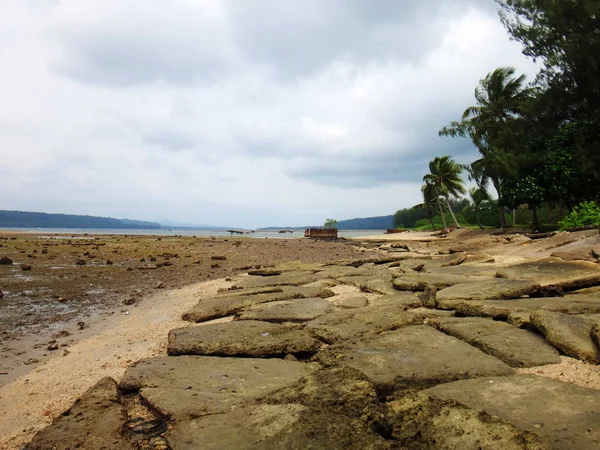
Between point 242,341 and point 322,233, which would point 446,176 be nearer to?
point 322,233

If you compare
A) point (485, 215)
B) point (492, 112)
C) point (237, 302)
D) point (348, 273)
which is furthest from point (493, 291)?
point (485, 215)

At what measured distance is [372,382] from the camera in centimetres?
218

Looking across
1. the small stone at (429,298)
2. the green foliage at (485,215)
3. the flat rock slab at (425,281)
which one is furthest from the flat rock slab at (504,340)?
the green foliage at (485,215)

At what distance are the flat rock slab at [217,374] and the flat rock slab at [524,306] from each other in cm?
187

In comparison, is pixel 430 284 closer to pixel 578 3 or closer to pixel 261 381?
pixel 261 381

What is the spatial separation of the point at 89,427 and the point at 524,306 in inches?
141

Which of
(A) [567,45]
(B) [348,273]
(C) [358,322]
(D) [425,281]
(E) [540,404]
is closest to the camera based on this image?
(E) [540,404]

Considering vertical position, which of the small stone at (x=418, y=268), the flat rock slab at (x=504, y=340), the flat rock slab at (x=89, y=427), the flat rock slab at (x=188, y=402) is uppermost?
the small stone at (x=418, y=268)

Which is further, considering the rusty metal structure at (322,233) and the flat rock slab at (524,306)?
the rusty metal structure at (322,233)

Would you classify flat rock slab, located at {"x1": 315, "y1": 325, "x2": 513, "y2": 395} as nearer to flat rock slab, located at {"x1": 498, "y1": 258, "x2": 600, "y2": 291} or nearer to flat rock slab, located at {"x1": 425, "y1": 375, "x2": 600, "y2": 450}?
flat rock slab, located at {"x1": 425, "y1": 375, "x2": 600, "y2": 450}

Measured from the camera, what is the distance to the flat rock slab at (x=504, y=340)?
2502 millimetres

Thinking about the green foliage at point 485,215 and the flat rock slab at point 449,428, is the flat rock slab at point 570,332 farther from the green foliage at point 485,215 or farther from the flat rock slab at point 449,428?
the green foliage at point 485,215

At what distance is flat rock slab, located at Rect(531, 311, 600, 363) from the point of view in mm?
2516

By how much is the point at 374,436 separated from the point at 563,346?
1778mm
